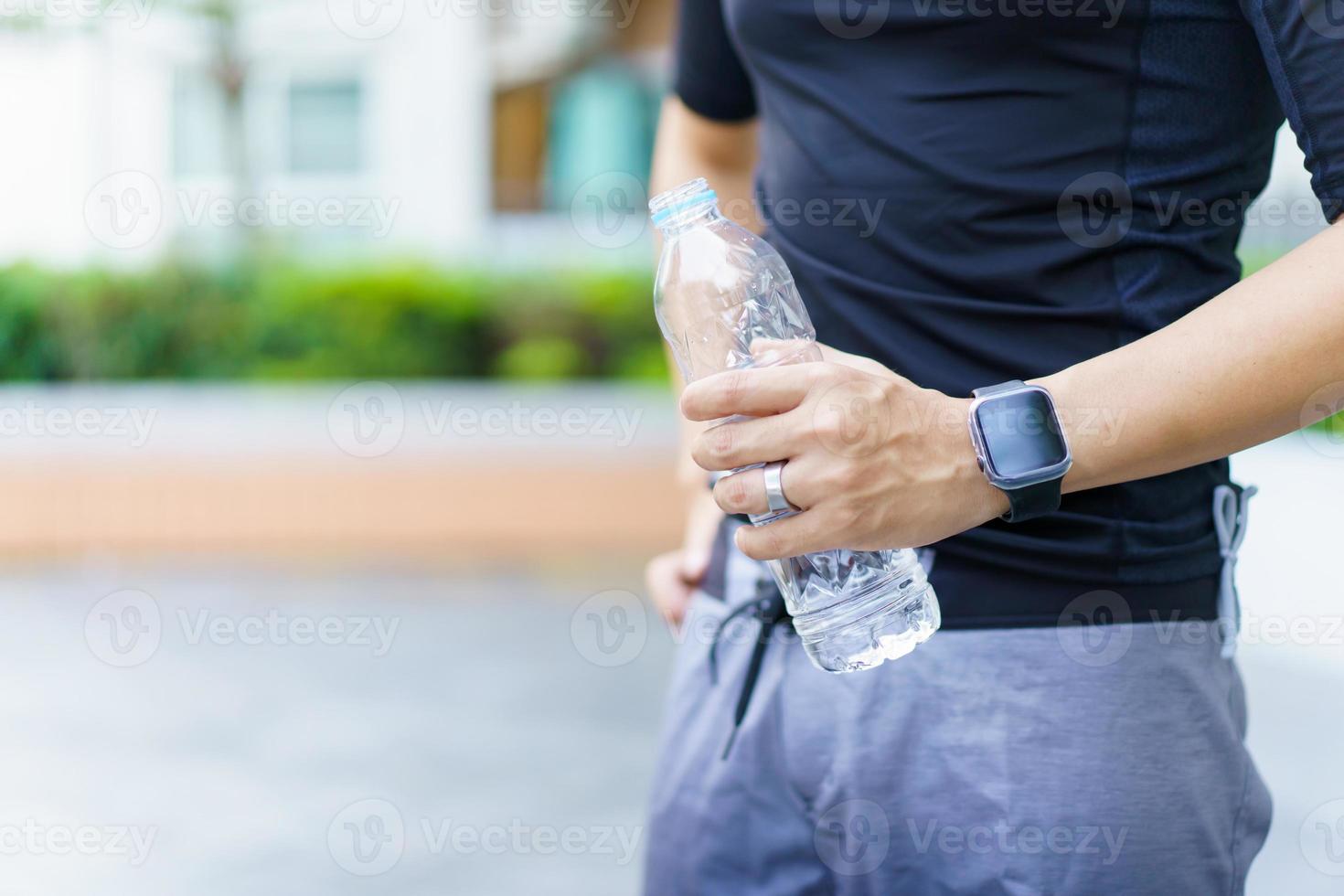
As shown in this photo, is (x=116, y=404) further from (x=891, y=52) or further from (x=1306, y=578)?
(x=891, y=52)

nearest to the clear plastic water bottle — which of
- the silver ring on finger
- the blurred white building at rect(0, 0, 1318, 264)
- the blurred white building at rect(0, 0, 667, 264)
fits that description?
the silver ring on finger

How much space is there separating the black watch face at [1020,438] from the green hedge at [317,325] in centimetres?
865

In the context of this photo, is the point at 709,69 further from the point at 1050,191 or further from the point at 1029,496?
the point at 1029,496

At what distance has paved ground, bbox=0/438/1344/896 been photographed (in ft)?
14.1

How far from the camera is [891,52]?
128 centimetres

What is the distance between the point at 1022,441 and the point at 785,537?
0.21 meters

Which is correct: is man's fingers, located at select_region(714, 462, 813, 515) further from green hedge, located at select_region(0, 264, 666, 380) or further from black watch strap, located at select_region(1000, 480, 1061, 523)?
green hedge, located at select_region(0, 264, 666, 380)

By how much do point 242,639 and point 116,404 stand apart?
2.77m

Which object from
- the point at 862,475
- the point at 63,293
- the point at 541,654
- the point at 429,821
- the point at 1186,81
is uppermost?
the point at 63,293

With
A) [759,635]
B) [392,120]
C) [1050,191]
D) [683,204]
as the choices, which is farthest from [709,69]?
[392,120]

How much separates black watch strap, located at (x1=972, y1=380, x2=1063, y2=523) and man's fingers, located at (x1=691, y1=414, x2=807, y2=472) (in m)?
0.17

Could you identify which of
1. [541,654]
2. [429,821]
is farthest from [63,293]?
[429,821]

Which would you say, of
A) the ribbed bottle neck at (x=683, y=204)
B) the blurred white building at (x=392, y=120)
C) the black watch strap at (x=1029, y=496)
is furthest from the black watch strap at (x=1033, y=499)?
the blurred white building at (x=392, y=120)

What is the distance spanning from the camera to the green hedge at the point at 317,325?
381 inches
